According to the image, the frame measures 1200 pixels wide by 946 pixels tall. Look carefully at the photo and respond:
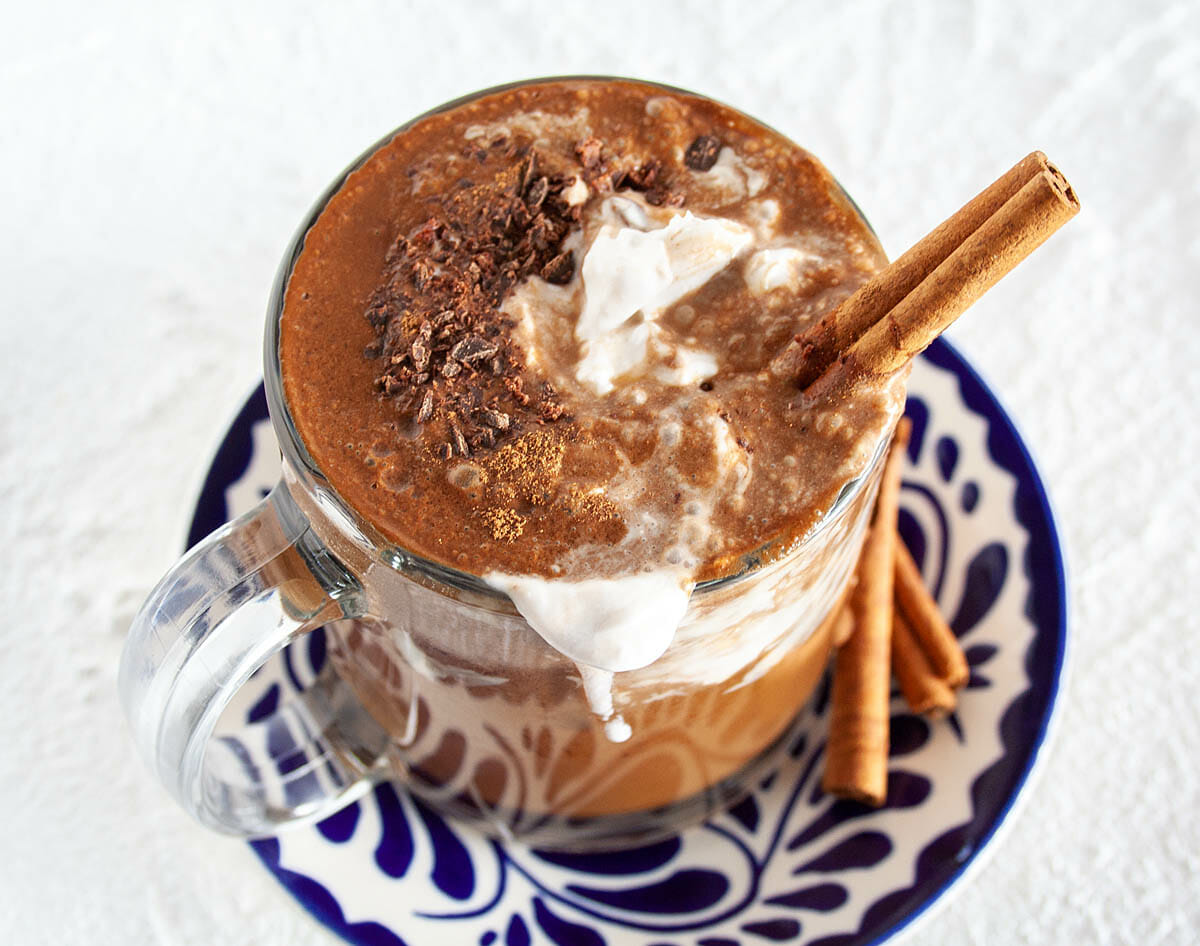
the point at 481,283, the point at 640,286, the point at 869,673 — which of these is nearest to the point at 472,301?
the point at 481,283

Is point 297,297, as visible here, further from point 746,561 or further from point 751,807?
point 751,807

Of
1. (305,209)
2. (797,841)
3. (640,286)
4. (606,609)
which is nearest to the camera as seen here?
(606,609)

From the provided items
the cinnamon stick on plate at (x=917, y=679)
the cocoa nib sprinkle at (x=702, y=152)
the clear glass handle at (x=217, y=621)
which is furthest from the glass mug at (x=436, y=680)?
the cocoa nib sprinkle at (x=702, y=152)

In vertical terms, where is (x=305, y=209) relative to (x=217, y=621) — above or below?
above

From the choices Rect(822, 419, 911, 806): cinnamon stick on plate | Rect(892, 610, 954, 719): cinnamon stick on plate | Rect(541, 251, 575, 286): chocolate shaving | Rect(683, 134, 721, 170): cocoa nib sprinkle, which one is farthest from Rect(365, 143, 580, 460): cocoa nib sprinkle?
Rect(892, 610, 954, 719): cinnamon stick on plate

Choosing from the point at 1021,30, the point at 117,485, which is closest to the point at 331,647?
the point at 117,485

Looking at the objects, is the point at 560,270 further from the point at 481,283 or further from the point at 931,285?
the point at 931,285

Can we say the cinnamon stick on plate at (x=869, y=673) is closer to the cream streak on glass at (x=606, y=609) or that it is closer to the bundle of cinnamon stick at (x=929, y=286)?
the bundle of cinnamon stick at (x=929, y=286)
